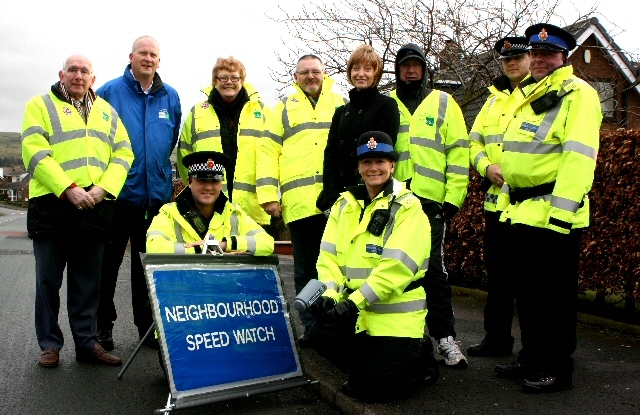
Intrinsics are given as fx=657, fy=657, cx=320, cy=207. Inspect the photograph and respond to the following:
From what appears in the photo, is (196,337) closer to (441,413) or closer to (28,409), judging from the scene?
(28,409)

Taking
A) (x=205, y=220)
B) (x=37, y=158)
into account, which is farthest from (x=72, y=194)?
(x=205, y=220)

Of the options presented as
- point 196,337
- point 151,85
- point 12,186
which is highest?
point 151,85

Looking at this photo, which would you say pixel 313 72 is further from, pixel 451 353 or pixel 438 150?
pixel 451 353

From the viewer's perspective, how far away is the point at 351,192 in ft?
15.1

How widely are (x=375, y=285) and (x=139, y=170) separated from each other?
2697 mm

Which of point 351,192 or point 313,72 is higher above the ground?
point 313,72

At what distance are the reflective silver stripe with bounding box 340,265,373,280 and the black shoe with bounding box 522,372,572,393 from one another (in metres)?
1.28

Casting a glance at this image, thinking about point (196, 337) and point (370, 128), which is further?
point (370, 128)

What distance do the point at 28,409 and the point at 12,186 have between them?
164420mm

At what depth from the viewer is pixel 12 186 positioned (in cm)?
15312

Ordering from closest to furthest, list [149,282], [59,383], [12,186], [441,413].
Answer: [441,413] → [149,282] → [59,383] → [12,186]

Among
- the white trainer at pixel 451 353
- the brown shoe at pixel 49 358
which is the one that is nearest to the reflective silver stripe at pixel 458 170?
the white trainer at pixel 451 353

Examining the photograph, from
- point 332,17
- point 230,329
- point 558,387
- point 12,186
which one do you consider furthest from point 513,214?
point 12,186

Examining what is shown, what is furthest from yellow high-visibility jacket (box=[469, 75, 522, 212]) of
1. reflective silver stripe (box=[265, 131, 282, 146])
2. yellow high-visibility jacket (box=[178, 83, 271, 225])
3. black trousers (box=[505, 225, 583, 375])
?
yellow high-visibility jacket (box=[178, 83, 271, 225])
